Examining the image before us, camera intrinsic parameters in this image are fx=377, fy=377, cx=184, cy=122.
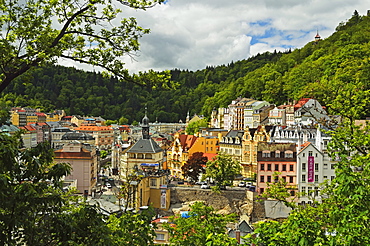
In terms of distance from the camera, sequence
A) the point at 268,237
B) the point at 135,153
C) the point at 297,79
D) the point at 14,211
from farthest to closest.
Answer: the point at 297,79
the point at 135,153
the point at 268,237
the point at 14,211

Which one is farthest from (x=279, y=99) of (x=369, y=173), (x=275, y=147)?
(x=369, y=173)

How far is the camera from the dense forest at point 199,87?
326 ft

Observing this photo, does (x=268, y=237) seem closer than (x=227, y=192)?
Yes

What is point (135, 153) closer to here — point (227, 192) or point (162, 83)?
point (227, 192)

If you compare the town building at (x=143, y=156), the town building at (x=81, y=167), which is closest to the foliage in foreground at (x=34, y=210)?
the town building at (x=81, y=167)

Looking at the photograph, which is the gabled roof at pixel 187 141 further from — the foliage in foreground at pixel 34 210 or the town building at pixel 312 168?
the foliage in foreground at pixel 34 210

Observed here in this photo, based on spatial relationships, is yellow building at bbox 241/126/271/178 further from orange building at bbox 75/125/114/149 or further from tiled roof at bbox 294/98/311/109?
orange building at bbox 75/125/114/149

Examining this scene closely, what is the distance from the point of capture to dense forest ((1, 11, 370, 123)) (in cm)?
9931

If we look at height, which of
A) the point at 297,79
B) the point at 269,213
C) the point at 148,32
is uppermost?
the point at 297,79

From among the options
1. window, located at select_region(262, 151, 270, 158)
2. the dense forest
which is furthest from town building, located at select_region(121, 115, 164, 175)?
the dense forest

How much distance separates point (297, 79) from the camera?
93.1m

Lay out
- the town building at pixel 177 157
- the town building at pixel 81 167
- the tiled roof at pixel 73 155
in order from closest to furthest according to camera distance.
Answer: the town building at pixel 81 167 → the tiled roof at pixel 73 155 → the town building at pixel 177 157

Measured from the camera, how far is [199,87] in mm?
170375

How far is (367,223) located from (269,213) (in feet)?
109
